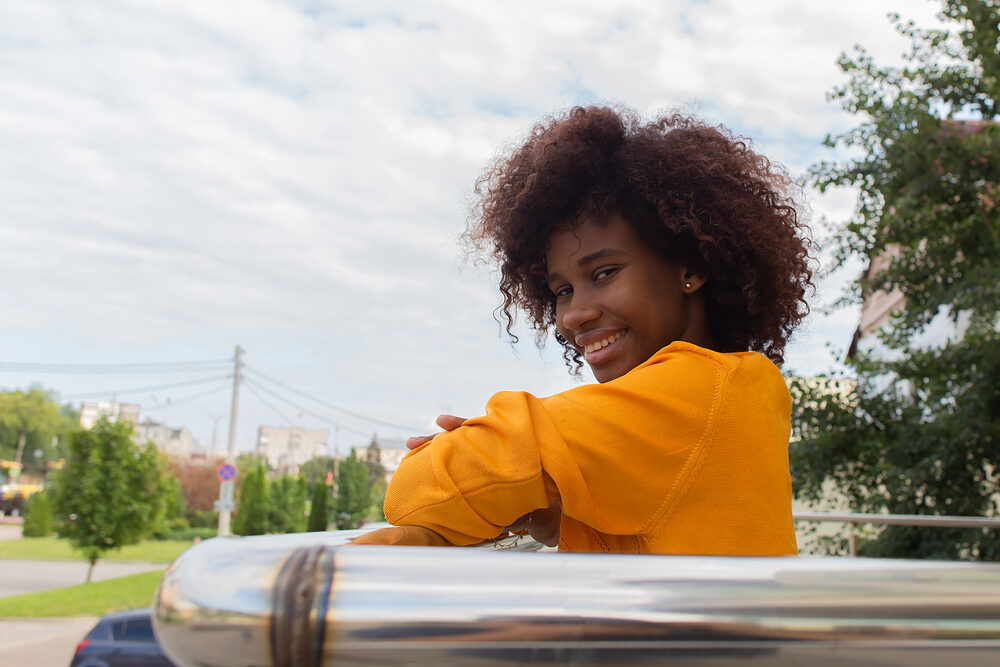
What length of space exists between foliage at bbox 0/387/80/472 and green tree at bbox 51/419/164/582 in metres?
59.9

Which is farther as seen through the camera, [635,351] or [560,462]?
[635,351]

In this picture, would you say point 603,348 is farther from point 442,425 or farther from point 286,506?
point 286,506

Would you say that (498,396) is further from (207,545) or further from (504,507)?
(207,545)

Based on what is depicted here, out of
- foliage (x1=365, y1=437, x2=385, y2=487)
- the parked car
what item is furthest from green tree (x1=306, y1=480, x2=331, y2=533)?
foliage (x1=365, y1=437, x2=385, y2=487)

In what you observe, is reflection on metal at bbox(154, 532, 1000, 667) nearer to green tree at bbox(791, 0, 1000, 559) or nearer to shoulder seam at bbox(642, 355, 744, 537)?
shoulder seam at bbox(642, 355, 744, 537)

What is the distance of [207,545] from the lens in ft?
1.50

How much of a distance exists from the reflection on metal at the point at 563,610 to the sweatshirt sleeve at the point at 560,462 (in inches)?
18.9

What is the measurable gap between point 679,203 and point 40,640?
12.7 metres

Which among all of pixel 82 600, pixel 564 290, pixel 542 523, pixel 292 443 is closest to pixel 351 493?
pixel 82 600

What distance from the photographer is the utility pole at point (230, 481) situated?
22.9 m

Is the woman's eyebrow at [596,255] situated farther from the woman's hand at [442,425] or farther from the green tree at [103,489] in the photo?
the green tree at [103,489]

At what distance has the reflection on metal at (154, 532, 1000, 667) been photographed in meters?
0.39

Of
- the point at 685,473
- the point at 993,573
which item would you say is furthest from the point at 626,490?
the point at 993,573

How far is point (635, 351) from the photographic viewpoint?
1.50 metres
